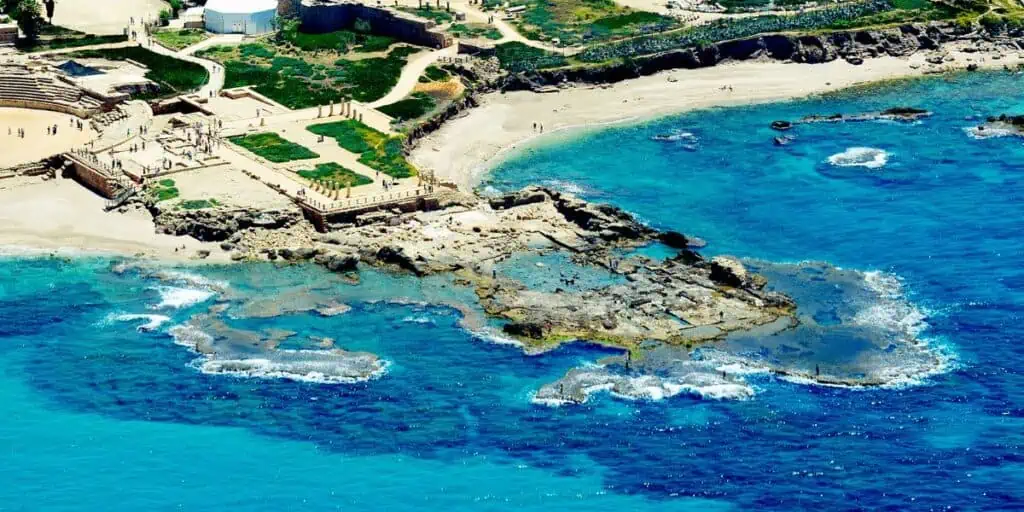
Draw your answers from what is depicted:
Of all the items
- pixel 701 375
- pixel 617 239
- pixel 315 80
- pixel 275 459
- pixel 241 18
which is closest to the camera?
pixel 275 459

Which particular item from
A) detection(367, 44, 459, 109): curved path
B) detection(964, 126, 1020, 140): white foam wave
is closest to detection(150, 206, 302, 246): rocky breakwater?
detection(367, 44, 459, 109): curved path

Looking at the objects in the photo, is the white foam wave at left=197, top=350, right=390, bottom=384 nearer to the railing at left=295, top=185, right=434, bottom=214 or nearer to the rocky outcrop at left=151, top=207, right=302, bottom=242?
the rocky outcrop at left=151, top=207, right=302, bottom=242

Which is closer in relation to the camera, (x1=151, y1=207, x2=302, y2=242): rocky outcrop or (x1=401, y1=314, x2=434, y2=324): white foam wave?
(x1=401, y1=314, x2=434, y2=324): white foam wave

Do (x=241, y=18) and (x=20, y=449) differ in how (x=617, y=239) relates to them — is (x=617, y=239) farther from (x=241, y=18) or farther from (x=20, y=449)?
(x=241, y=18)

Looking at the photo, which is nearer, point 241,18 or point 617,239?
point 617,239

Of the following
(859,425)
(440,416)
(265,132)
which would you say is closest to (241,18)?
(265,132)
